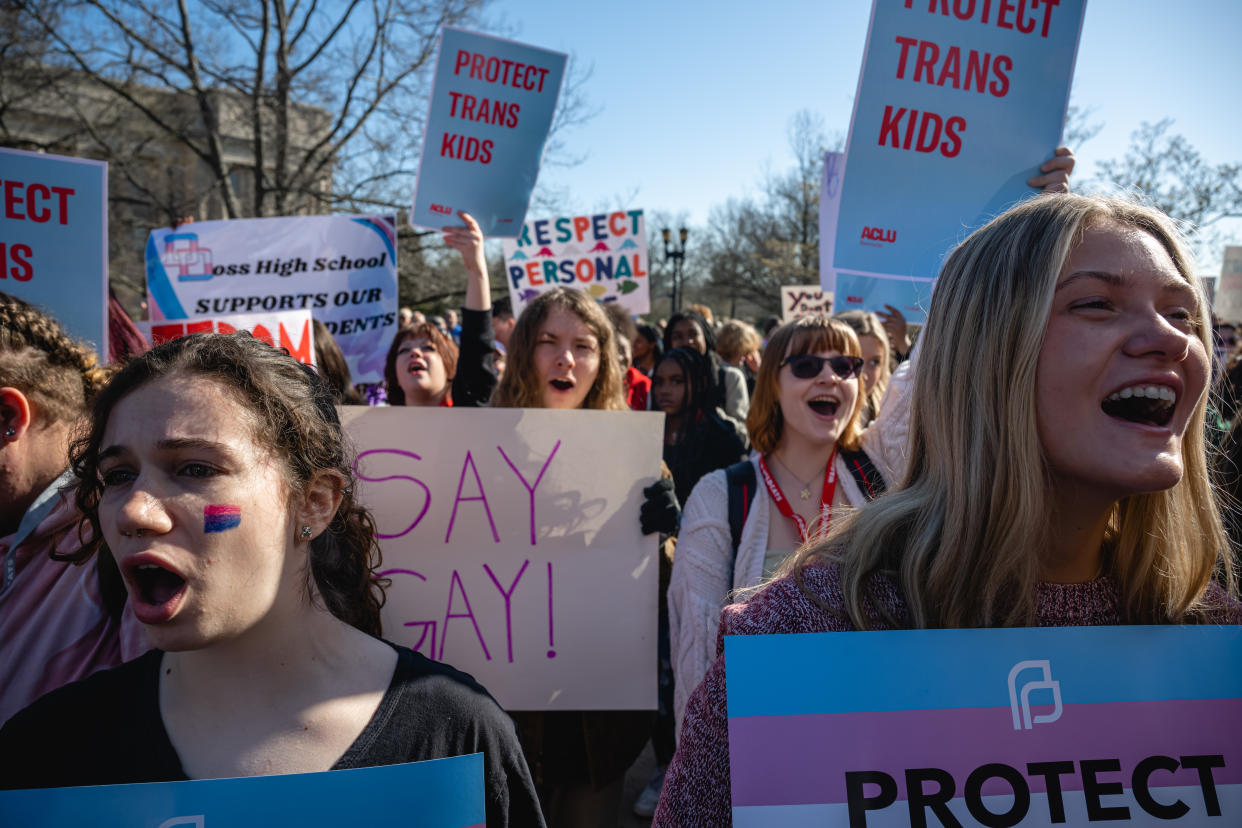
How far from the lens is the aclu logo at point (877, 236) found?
→ 2695 mm

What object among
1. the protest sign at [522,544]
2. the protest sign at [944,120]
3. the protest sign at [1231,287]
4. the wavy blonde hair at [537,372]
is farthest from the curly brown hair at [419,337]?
the protest sign at [1231,287]

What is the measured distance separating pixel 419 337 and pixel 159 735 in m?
2.92

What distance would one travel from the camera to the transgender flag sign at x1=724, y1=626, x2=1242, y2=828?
108 cm

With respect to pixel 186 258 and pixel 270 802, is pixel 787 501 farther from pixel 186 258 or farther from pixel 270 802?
pixel 186 258

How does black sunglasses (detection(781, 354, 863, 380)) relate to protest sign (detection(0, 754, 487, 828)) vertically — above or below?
above

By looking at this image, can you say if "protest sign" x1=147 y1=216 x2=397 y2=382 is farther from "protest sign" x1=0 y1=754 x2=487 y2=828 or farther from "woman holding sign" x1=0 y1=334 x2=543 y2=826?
"protest sign" x1=0 y1=754 x2=487 y2=828

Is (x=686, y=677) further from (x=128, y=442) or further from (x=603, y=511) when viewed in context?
(x=128, y=442)

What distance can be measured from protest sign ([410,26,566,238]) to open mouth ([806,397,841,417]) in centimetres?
190

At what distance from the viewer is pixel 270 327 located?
3598 millimetres

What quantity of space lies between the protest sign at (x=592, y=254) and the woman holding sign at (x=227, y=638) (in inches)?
226

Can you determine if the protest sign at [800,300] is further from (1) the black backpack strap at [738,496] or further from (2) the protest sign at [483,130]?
(1) the black backpack strap at [738,496]

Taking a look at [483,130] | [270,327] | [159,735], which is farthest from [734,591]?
[483,130]

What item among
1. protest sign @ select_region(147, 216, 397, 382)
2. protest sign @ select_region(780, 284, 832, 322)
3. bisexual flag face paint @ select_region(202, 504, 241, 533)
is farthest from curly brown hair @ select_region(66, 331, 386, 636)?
protest sign @ select_region(780, 284, 832, 322)

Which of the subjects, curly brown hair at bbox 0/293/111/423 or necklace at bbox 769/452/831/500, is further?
necklace at bbox 769/452/831/500
